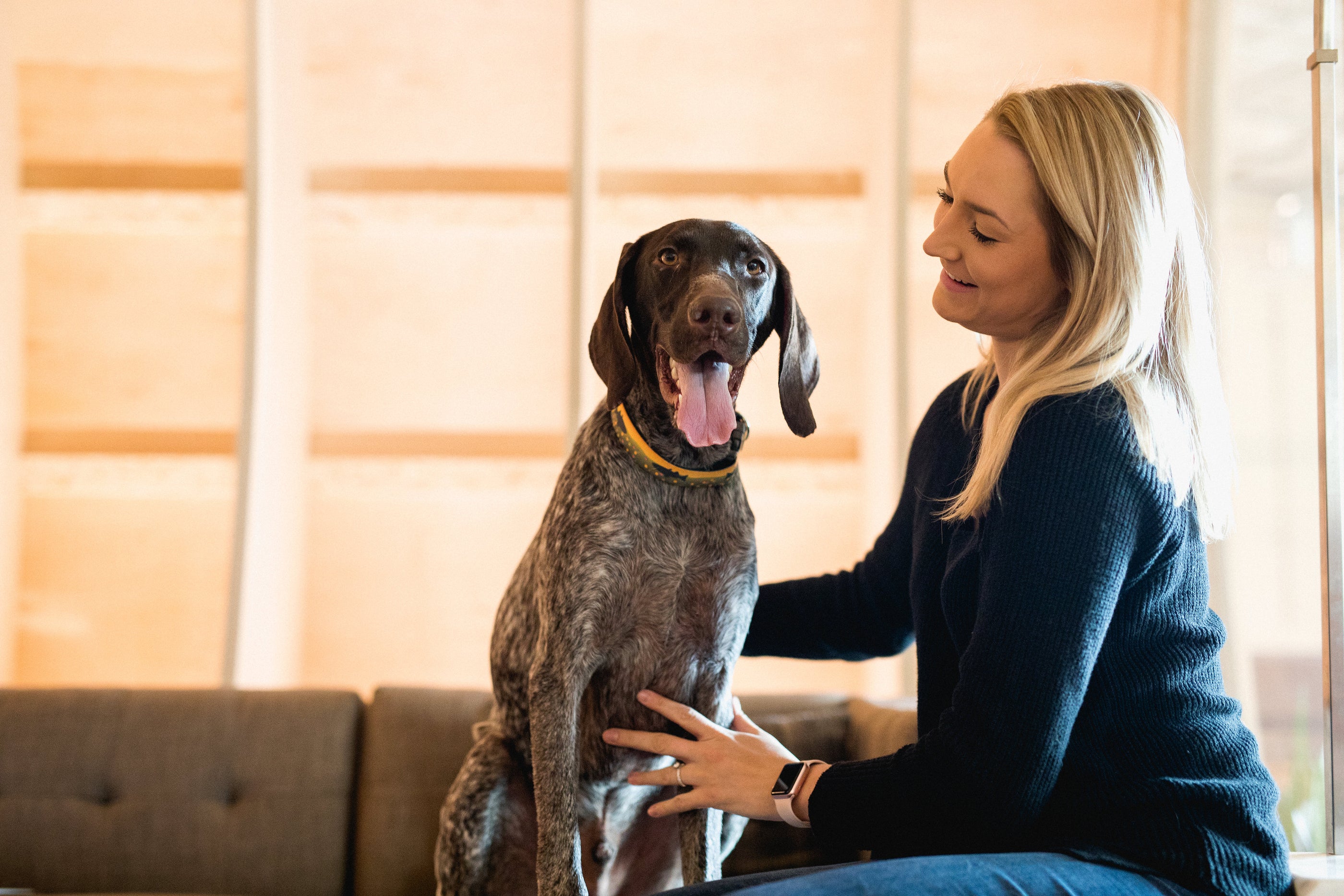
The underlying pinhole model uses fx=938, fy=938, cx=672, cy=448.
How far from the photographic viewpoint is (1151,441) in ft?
3.92

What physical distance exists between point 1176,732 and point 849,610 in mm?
687

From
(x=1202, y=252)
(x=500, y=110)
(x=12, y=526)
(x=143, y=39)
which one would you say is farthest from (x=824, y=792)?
(x=143, y=39)

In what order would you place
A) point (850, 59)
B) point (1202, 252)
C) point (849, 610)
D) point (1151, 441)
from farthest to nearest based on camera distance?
point (850, 59), point (849, 610), point (1202, 252), point (1151, 441)

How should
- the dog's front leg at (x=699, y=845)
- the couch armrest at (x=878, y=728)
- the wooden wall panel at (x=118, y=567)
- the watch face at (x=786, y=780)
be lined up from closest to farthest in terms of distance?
the watch face at (x=786, y=780) < the dog's front leg at (x=699, y=845) < the couch armrest at (x=878, y=728) < the wooden wall panel at (x=118, y=567)

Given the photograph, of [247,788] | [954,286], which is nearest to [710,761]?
[954,286]

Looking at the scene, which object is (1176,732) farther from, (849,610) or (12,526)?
(12,526)

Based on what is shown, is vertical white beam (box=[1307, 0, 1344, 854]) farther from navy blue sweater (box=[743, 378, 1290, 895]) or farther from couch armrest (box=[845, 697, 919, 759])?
couch armrest (box=[845, 697, 919, 759])

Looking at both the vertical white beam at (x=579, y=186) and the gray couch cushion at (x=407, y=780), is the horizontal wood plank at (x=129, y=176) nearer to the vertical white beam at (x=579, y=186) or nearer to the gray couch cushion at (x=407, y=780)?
the vertical white beam at (x=579, y=186)

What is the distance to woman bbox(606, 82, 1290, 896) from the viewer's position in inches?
45.3

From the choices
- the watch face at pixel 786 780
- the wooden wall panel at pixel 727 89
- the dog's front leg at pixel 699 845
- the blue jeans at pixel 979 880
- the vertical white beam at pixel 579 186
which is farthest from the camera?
the wooden wall panel at pixel 727 89

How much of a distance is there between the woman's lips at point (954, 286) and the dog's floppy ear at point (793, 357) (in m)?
0.24

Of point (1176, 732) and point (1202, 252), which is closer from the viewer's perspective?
point (1176, 732)

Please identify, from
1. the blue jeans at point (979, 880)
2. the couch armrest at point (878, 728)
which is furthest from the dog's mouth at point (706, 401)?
the couch armrest at point (878, 728)

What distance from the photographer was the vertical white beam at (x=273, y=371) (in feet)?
10.3
